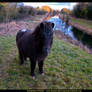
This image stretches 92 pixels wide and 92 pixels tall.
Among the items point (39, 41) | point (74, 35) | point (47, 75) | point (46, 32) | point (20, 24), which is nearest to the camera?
point (46, 32)

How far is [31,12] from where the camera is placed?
419 centimetres

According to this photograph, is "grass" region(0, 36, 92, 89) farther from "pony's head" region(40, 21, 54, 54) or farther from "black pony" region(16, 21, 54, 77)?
"pony's head" region(40, 21, 54, 54)

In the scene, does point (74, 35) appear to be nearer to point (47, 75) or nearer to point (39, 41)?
point (47, 75)

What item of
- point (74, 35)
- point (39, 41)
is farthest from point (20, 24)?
point (74, 35)

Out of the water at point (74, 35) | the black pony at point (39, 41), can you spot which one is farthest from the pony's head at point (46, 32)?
the water at point (74, 35)

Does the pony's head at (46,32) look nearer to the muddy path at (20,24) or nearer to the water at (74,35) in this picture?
the muddy path at (20,24)

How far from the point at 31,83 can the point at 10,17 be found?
2731mm

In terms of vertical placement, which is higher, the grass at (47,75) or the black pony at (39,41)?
the black pony at (39,41)

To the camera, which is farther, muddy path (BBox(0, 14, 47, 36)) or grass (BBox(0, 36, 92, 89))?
muddy path (BBox(0, 14, 47, 36))

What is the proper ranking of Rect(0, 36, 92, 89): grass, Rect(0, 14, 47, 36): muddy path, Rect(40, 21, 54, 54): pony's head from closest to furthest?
Rect(40, 21, 54, 54): pony's head < Rect(0, 36, 92, 89): grass < Rect(0, 14, 47, 36): muddy path

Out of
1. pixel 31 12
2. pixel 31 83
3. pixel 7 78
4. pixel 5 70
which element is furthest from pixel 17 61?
pixel 31 12

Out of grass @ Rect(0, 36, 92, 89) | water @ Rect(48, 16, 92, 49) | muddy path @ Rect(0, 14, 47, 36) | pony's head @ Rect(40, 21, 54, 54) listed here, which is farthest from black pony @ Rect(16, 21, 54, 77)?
water @ Rect(48, 16, 92, 49)

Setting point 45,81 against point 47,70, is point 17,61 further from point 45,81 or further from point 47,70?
point 45,81

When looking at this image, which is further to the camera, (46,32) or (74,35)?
(74,35)
